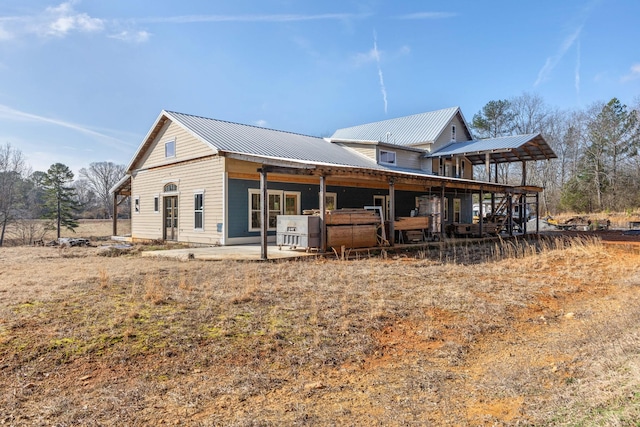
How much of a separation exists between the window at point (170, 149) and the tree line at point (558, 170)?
1372 cm

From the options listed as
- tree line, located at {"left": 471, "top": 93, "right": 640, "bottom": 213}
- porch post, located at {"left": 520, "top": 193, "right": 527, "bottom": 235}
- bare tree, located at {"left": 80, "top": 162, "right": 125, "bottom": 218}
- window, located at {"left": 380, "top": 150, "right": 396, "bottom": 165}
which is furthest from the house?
bare tree, located at {"left": 80, "top": 162, "right": 125, "bottom": 218}

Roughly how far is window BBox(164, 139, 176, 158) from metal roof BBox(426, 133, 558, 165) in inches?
582

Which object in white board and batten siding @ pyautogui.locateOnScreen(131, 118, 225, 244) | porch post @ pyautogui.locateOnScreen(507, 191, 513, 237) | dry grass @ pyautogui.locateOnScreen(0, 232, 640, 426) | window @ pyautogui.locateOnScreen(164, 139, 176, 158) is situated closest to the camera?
dry grass @ pyautogui.locateOnScreen(0, 232, 640, 426)

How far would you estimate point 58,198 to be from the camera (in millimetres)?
32125

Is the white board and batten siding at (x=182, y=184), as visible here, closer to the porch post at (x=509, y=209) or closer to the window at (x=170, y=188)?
the window at (x=170, y=188)

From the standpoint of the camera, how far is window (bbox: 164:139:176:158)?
17625 millimetres

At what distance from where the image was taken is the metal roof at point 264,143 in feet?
51.3

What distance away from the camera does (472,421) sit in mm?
2986

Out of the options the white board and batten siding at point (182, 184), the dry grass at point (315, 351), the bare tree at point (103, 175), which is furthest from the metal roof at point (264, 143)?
the bare tree at point (103, 175)

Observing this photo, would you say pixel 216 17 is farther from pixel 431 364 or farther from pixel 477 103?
pixel 477 103

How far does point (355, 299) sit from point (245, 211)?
30.5 ft

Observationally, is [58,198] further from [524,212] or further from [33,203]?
[524,212]

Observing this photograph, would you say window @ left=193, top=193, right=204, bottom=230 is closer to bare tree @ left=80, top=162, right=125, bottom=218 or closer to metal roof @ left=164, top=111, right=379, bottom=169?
metal roof @ left=164, top=111, right=379, bottom=169

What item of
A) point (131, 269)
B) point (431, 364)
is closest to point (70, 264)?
point (131, 269)
